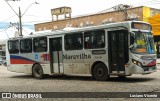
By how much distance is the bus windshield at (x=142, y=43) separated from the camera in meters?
15.5

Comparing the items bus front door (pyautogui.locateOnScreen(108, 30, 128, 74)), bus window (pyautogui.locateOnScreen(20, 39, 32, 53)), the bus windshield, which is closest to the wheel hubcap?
bus front door (pyautogui.locateOnScreen(108, 30, 128, 74))

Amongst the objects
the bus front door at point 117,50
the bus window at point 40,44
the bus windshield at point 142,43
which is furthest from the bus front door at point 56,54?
the bus windshield at point 142,43

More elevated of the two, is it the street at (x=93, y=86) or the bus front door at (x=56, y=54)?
the bus front door at (x=56, y=54)

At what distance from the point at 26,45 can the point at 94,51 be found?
6.01 metres

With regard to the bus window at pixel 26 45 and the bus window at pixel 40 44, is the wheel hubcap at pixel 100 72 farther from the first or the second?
the bus window at pixel 26 45

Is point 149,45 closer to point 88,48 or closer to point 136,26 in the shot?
point 136,26

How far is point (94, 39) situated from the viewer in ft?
55.4

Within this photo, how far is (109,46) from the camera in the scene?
→ 1617 cm

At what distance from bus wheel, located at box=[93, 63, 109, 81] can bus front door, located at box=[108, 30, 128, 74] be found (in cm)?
41

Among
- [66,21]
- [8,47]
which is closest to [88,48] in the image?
[8,47]

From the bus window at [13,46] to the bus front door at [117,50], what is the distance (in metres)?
8.06

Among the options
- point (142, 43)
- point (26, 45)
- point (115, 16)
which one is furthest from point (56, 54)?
Result: point (115, 16)

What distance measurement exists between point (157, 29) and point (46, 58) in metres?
23.3

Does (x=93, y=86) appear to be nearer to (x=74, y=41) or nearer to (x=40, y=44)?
(x=74, y=41)
